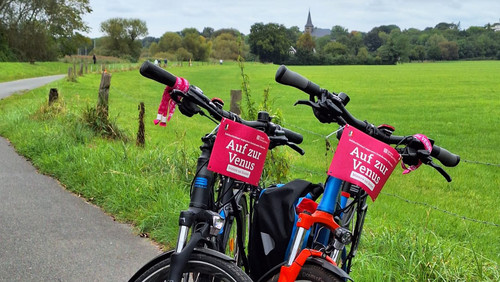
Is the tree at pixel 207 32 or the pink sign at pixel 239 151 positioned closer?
the pink sign at pixel 239 151

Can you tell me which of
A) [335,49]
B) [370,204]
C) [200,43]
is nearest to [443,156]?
[370,204]

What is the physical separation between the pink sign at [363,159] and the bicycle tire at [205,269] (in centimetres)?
53

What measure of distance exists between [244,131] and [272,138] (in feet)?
0.73

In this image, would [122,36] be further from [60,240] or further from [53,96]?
[60,240]

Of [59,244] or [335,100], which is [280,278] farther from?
[59,244]

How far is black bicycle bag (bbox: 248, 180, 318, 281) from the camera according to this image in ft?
7.08

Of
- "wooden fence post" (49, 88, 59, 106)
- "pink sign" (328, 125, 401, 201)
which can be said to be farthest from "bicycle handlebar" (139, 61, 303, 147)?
"wooden fence post" (49, 88, 59, 106)

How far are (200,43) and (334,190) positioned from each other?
106626mm

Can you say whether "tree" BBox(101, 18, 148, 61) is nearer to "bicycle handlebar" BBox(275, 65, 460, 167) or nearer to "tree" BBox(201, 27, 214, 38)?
"tree" BBox(201, 27, 214, 38)

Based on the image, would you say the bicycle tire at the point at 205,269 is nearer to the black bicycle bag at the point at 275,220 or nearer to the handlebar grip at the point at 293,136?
the black bicycle bag at the point at 275,220

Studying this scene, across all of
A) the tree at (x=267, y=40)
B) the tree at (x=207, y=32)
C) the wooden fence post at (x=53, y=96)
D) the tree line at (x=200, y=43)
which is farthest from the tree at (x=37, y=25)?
the tree at (x=207, y=32)

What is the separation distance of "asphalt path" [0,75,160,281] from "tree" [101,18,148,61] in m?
86.7

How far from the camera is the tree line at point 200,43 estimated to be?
Result: 57.9 meters

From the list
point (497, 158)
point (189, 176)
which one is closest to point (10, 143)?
point (189, 176)
